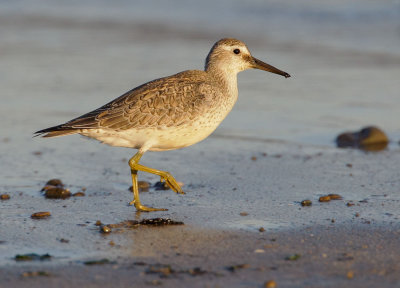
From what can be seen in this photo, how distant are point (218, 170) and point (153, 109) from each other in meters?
1.55

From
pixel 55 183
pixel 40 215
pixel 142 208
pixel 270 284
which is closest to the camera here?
pixel 270 284

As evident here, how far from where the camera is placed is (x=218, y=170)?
8914 mm

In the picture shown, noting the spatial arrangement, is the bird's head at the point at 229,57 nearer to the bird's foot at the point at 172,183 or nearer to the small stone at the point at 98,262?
the bird's foot at the point at 172,183

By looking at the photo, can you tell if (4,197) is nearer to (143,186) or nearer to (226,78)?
(143,186)

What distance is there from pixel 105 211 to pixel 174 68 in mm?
6703

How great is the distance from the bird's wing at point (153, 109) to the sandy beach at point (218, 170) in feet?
2.62

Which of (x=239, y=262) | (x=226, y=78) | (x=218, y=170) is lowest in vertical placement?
(x=239, y=262)

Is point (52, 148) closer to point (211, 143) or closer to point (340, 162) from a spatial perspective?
point (211, 143)

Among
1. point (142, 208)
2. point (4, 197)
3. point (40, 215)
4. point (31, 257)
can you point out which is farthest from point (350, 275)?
point (4, 197)

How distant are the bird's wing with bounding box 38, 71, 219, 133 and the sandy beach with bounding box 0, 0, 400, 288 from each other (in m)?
0.80

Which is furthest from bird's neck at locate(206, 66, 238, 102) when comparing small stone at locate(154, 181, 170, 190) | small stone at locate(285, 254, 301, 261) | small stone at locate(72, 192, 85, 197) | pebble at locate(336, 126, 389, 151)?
small stone at locate(285, 254, 301, 261)

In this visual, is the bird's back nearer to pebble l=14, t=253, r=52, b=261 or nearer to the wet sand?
the wet sand

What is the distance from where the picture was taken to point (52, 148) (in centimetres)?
991

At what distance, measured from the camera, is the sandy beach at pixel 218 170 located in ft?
18.6
